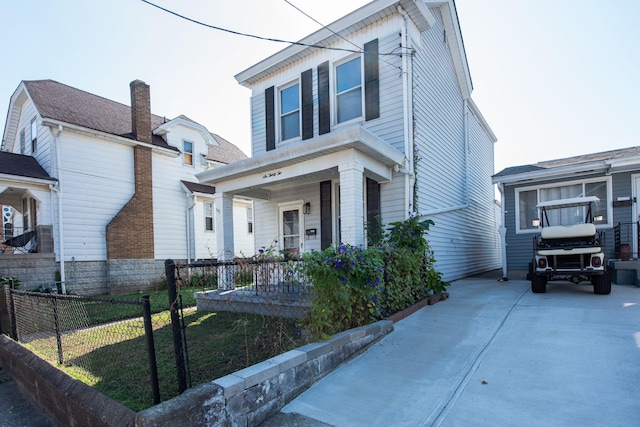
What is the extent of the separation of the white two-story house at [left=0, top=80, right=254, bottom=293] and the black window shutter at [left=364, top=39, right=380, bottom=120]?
29.3ft

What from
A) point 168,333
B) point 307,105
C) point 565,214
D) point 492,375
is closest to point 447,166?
point 565,214

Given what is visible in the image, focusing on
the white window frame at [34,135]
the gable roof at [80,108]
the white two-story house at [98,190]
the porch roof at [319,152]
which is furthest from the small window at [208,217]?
the porch roof at [319,152]

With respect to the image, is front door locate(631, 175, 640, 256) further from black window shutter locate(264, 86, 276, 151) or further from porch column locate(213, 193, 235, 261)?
porch column locate(213, 193, 235, 261)

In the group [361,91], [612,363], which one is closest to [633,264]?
[612,363]

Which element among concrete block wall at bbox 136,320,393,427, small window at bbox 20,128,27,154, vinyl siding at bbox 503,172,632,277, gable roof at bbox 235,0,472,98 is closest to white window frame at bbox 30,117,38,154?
small window at bbox 20,128,27,154

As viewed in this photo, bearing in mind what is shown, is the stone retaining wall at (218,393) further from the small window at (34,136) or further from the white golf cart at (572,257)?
the small window at (34,136)

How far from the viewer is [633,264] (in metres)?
7.61

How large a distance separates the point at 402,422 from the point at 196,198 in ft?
43.0

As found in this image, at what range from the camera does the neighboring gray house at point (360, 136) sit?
6.50 meters

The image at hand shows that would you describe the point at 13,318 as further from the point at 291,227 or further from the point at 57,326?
the point at 291,227

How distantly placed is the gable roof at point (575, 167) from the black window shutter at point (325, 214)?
17.7 feet

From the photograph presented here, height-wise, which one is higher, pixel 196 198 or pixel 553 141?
pixel 553 141

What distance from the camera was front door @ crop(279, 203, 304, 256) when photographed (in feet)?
30.1

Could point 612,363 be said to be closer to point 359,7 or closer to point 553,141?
point 359,7
